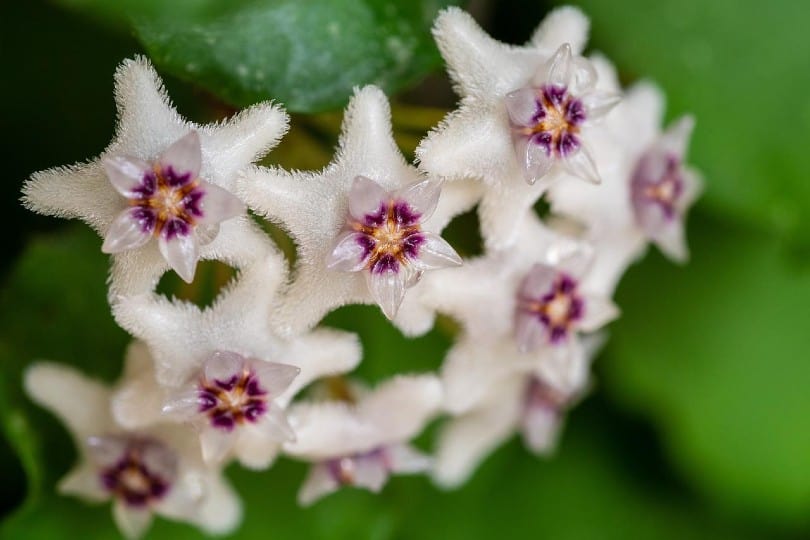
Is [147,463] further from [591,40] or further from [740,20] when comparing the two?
[740,20]

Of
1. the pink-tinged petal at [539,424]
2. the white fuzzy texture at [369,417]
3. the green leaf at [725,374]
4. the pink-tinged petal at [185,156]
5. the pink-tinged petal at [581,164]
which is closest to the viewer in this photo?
the pink-tinged petal at [185,156]

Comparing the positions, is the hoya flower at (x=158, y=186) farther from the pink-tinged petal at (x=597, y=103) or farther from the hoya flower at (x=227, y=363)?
the pink-tinged petal at (x=597, y=103)

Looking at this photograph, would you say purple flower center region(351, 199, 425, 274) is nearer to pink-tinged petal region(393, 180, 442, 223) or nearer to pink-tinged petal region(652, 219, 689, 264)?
pink-tinged petal region(393, 180, 442, 223)

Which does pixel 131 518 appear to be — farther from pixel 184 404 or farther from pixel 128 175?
pixel 128 175

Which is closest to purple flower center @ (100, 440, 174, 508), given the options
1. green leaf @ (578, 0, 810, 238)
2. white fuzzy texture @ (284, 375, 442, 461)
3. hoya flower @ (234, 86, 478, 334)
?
white fuzzy texture @ (284, 375, 442, 461)

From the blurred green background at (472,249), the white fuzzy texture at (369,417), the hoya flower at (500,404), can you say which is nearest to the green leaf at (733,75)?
the blurred green background at (472,249)

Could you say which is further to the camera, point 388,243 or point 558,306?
point 558,306

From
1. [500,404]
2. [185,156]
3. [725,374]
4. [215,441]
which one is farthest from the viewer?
[725,374]

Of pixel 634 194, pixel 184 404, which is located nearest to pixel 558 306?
pixel 634 194
